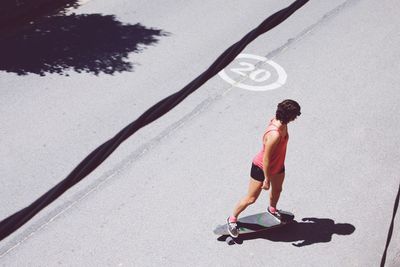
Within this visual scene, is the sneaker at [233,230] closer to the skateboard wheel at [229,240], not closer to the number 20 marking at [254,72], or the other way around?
the skateboard wheel at [229,240]

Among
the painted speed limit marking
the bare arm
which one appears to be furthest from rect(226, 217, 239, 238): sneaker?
the painted speed limit marking

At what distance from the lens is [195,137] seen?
7.01m

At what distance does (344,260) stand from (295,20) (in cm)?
686

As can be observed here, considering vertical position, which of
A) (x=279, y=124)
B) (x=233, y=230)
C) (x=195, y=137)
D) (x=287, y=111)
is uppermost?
(x=287, y=111)

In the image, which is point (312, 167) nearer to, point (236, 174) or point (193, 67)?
point (236, 174)

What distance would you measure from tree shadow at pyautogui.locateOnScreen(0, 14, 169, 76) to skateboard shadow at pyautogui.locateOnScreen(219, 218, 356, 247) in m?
4.97

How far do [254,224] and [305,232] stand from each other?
0.77 metres

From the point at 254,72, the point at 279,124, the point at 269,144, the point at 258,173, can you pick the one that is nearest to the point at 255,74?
the point at 254,72

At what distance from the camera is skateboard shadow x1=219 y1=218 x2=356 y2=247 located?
539 centimetres

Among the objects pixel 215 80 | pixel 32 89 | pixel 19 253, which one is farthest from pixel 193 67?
pixel 19 253

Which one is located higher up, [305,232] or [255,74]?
[255,74]

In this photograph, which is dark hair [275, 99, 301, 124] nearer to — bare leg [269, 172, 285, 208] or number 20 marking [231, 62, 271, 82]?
bare leg [269, 172, 285, 208]

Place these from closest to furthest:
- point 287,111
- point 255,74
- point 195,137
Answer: point 287,111 < point 195,137 < point 255,74

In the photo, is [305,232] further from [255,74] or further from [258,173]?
[255,74]
